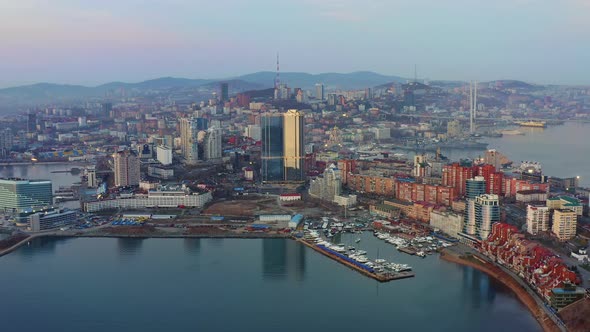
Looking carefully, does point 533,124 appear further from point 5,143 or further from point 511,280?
point 511,280

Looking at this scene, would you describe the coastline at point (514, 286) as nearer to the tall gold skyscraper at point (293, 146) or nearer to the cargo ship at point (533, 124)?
the tall gold skyscraper at point (293, 146)

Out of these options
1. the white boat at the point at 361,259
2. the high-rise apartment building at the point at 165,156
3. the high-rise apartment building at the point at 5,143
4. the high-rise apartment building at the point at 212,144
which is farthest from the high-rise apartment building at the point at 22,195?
the high-rise apartment building at the point at 5,143

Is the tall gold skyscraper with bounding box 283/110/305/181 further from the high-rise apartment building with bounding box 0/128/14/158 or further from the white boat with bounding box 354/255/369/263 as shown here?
the high-rise apartment building with bounding box 0/128/14/158

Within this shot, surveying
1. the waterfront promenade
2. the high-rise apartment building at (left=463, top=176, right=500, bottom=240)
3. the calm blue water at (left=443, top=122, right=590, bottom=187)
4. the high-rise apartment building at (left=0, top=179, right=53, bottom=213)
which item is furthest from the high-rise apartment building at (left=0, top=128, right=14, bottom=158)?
the waterfront promenade

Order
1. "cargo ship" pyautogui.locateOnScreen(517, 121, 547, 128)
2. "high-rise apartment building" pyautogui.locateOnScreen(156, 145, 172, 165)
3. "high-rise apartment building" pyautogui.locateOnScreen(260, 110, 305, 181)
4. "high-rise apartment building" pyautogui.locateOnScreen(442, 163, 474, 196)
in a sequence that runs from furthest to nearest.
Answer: "cargo ship" pyautogui.locateOnScreen(517, 121, 547, 128), "high-rise apartment building" pyautogui.locateOnScreen(156, 145, 172, 165), "high-rise apartment building" pyautogui.locateOnScreen(260, 110, 305, 181), "high-rise apartment building" pyautogui.locateOnScreen(442, 163, 474, 196)

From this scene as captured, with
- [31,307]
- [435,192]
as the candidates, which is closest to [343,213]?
[435,192]

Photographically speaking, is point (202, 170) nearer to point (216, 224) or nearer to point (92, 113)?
point (216, 224)

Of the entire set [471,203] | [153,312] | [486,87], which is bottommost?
[153,312]
